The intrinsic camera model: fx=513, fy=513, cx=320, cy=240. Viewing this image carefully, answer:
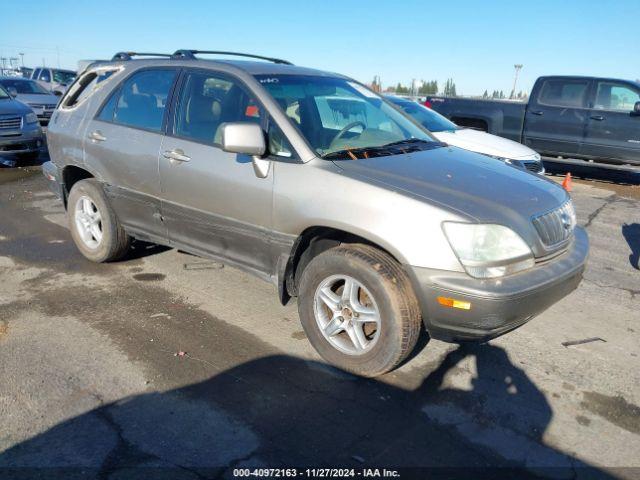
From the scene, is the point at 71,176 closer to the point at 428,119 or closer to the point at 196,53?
the point at 196,53

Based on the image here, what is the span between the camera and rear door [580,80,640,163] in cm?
955

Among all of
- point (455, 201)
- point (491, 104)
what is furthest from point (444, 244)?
point (491, 104)

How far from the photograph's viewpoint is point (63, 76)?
22.0 meters

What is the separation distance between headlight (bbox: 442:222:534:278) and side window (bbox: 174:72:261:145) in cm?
165

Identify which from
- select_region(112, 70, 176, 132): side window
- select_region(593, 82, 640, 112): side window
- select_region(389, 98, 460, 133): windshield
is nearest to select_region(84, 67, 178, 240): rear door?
select_region(112, 70, 176, 132): side window

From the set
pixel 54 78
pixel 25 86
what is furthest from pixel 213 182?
pixel 54 78

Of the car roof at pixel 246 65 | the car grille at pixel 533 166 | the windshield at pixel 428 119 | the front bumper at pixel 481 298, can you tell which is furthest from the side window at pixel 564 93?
the front bumper at pixel 481 298

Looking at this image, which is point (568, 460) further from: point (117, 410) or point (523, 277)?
point (117, 410)

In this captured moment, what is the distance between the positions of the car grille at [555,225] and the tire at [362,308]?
0.88 metres

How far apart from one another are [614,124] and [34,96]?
1573 centimetres

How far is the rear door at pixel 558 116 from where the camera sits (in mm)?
10039

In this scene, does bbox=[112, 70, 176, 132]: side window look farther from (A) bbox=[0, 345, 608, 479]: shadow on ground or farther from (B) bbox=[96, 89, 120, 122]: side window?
(A) bbox=[0, 345, 608, 479]: shadow on ground

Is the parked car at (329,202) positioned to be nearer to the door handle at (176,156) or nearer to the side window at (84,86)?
the door handle at (176,156)

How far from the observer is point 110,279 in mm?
4621
